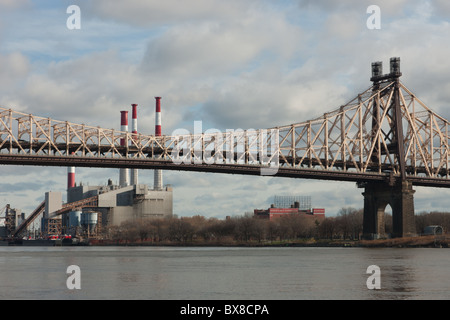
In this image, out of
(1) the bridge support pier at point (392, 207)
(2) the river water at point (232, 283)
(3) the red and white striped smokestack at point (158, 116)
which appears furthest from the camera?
(3) the red and white striped smokestack at point (158, 116)

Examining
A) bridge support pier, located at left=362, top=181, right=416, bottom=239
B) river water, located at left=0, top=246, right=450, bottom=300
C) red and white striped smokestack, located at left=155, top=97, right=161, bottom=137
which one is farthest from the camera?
red and white striped smokestack, located at left=155, top=97, right=161, bottom=137

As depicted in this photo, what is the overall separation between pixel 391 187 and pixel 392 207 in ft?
9.27

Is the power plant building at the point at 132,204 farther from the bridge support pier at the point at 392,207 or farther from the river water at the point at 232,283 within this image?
the river water at the point at 232,283

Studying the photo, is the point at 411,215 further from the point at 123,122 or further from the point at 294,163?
the point at 123,122

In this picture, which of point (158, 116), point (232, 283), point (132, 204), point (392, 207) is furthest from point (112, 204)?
point (232, 283)

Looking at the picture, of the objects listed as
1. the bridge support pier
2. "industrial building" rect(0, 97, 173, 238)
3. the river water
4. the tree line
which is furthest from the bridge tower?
"industrial building" rect(0, 97, 173, 238)

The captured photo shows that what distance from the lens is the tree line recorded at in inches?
5192

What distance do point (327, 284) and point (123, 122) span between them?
391ft

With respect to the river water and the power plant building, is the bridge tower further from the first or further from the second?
the power plant building

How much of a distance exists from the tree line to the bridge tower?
24.4 m

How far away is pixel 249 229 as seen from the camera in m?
142

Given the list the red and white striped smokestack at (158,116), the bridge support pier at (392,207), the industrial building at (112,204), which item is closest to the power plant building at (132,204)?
the industrial building at (112,204)

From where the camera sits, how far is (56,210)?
185 meters

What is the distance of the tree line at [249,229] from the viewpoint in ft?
433
